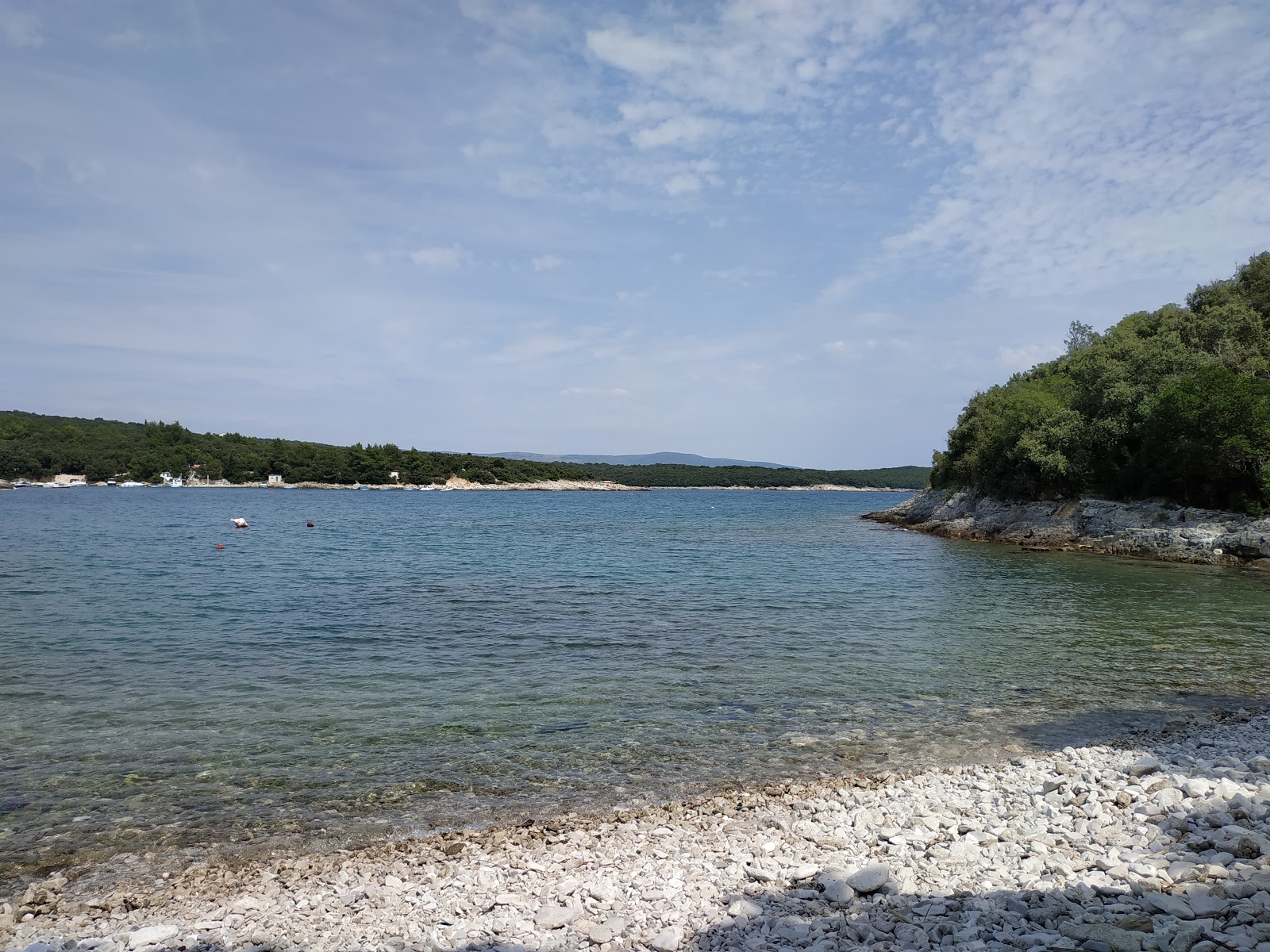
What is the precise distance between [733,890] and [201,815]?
628 cm

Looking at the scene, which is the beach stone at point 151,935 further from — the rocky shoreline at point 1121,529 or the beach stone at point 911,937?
the rocky shoreline at point 1121,529

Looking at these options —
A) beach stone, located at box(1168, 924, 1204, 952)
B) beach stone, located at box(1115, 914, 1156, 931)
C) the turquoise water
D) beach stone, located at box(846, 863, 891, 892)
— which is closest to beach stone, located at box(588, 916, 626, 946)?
beach stone, located at box(846, 863, 891, 892)

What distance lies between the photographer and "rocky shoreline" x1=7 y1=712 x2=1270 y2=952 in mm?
5477

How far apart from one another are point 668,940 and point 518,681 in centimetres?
925

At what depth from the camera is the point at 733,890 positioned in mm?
6438

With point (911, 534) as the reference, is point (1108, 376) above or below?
above

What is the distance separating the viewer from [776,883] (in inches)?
256

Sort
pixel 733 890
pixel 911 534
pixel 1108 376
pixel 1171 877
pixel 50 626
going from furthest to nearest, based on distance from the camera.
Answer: pixel 911 534
pixel 1108 376
pixel 50 626
pixel 733 890
pixel 1171 877

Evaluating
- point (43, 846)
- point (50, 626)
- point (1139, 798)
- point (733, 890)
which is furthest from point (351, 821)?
point (50, 626)

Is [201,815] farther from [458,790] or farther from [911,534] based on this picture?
[911,534]

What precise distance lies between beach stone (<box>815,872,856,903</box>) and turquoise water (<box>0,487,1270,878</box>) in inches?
123

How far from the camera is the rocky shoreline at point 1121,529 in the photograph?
115ft

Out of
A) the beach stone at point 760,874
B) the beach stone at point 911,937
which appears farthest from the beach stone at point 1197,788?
the beach stone at point 760,874

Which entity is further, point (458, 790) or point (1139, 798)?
point (458, 790)
